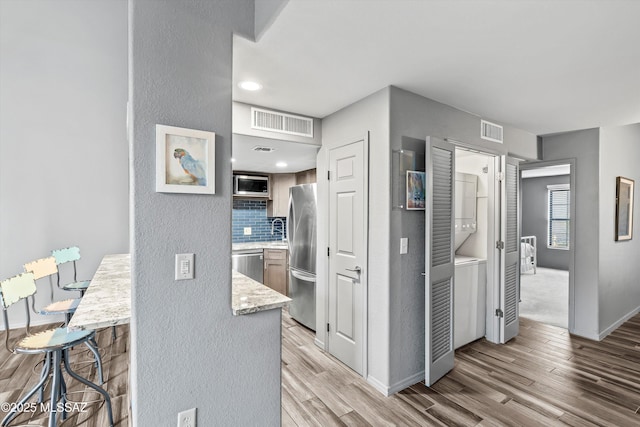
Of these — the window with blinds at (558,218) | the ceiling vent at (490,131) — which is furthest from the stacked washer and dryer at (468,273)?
the window with blinds at (558,218)

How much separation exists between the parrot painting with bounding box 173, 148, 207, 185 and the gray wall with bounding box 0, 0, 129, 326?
10.7ft

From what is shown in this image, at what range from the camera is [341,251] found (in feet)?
9.33

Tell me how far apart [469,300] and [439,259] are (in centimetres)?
106

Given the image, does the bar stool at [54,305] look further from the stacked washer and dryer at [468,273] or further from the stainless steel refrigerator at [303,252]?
the stacked washer and dryer at [468,273]

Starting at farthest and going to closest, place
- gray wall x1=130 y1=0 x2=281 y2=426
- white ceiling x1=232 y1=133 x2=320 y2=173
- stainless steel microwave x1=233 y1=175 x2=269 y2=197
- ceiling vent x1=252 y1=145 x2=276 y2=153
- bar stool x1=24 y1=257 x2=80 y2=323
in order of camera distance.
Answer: stainless steel microwave x1=233 y1=175 x2=269 y2=197, ceiling vent x1=252 y1=145 x2=276 y2=153, white ceiling x1=232 y1=133 x2=320 y2=173, bar stool x1=24 y1=257 x2=80 y2=323, gray wall x1=130 y1=0 x2=281 y2=426

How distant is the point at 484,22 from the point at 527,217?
805 centimetres

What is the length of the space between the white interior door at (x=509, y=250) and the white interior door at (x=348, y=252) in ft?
5.83

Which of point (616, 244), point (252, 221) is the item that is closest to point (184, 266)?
point (252, 221)

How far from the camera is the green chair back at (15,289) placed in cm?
191

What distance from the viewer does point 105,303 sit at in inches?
68.9

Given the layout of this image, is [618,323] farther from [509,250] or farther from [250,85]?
[250,85]

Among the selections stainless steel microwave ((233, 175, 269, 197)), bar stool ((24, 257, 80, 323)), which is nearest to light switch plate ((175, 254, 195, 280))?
bar stool ((24, 257, 80, 323))

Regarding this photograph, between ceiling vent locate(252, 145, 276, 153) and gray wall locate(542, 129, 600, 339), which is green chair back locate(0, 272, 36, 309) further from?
gray wall locate(542, 129, 600, 339)

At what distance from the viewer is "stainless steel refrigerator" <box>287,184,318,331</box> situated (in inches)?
138
